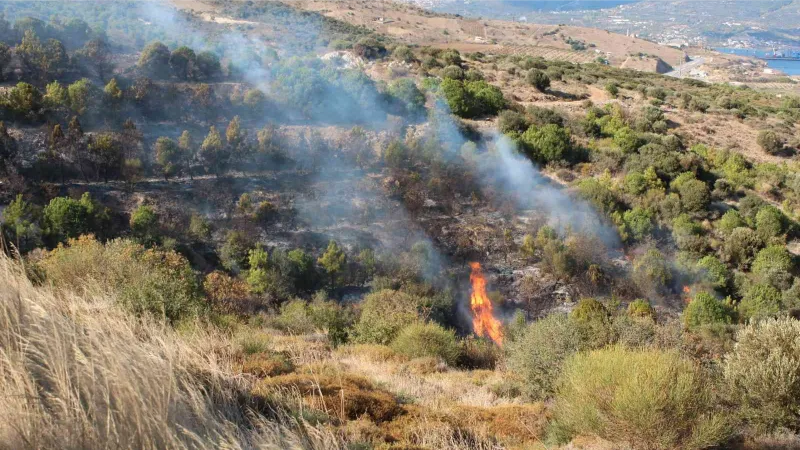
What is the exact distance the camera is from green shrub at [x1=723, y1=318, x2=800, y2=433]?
5699mm

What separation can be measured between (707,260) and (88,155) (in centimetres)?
1798

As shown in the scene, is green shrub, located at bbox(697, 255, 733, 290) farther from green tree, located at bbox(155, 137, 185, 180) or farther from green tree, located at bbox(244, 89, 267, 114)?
green tree, located at bbox(155, 137, 185, 180)

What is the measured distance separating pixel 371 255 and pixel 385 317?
385 cm

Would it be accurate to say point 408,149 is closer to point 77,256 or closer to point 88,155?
point 88,155

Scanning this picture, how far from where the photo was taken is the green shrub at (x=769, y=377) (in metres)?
5.70

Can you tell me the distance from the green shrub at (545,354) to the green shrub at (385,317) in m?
2.84

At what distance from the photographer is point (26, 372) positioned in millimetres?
2322

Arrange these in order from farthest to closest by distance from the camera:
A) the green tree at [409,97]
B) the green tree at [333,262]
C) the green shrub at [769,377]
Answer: the green tree at [409,97], the green tree at [333,262], the green shrub at [769,377]

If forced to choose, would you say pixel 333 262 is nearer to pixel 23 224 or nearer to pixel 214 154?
pixel 214 154

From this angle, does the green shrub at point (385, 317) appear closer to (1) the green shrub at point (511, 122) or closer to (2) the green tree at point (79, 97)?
(1) the green shrub at point (511, 122)

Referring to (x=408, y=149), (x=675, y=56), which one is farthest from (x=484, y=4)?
(x=408, y=149)

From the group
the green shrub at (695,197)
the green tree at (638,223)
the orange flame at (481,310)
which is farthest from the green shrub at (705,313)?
the green shrub at (695,197)

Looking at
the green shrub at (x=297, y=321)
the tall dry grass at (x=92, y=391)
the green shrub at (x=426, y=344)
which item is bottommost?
the green shrub at (x=297, y=321)

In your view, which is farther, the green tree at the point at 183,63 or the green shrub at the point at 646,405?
the green tree at the point at 183,63
